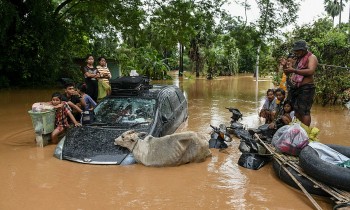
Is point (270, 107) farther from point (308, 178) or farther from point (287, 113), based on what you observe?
point (308, 178)

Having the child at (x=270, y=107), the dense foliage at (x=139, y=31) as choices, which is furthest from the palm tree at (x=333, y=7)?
the child at (x=270, y=107)

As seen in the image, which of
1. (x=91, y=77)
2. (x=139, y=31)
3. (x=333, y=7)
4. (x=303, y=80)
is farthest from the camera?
(x=333, y=7)

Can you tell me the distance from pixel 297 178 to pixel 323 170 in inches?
19.7

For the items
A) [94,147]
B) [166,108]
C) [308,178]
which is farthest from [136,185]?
[166,108]

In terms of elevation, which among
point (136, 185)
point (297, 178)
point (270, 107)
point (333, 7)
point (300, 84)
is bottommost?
point (136, 185)

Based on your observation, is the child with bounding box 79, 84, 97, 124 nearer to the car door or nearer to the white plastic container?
the white plastic container

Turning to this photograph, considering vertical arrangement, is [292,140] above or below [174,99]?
below

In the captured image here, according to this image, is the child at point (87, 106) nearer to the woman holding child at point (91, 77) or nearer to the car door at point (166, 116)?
the woman holding child at point (91, 77)

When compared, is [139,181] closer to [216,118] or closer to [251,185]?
[251,185]

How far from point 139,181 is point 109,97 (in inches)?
104

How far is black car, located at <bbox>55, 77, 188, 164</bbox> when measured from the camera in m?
5.88

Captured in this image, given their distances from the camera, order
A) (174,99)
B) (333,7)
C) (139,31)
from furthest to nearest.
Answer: (333,7) → (139,31) → (174,99)

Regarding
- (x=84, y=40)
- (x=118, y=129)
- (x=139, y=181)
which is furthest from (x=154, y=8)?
(x=139, y=181)

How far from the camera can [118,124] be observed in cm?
666
